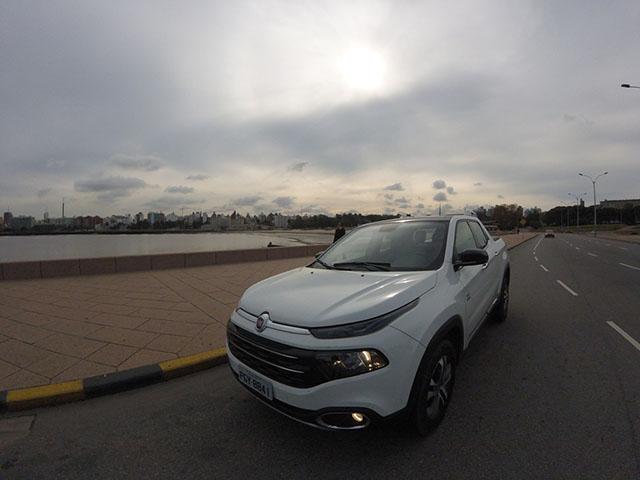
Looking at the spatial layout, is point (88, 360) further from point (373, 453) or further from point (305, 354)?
point (373, 453)

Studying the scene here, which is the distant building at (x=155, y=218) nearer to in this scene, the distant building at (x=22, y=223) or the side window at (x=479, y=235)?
the distant building at (x=22, y=223)

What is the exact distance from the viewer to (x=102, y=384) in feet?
10.3

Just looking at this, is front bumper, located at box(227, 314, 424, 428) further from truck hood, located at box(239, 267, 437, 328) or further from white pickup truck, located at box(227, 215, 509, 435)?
truck hood, located at box(239, 267, 437, 328)

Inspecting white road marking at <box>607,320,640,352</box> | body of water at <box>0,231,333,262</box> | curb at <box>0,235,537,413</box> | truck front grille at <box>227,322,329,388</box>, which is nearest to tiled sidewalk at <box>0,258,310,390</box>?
curb at <box>0,235,537,413</box>

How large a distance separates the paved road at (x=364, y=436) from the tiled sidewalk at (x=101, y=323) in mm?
616

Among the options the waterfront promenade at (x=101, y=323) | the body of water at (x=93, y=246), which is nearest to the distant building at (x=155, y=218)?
the body of water at (x=93, y=246)

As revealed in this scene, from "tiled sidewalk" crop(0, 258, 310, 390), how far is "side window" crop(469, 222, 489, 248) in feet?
11.8

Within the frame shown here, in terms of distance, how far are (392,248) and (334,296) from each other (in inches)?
48.8

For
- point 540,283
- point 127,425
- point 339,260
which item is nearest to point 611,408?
point 339,260

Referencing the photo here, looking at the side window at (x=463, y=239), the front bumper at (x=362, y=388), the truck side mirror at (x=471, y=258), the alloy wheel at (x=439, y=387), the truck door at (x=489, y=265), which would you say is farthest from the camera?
the truck door at (x=489, y=265)

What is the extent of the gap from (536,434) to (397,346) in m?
1.41

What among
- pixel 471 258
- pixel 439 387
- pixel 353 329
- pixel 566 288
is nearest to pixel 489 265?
pixel 471 258

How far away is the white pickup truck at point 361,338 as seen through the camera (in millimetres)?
1990

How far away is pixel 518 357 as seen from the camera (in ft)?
12.4
